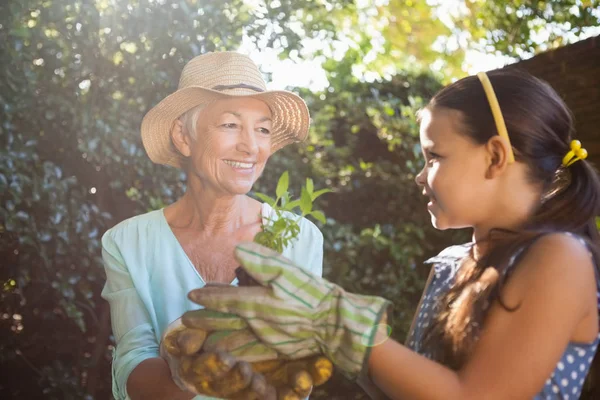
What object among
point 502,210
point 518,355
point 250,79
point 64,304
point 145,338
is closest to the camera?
point 518,355

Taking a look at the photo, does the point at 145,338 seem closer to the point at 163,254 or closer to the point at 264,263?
the point at 163,254

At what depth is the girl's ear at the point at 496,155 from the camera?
1.06 m

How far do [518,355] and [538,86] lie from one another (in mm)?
448

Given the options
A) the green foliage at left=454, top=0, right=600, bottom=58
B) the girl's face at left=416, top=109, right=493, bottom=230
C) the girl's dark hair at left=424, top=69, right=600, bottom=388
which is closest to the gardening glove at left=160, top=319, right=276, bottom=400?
the girl's dark hair at left=424, top=69, right=600, bottom=388

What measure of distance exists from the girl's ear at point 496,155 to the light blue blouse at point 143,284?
40 centimetres

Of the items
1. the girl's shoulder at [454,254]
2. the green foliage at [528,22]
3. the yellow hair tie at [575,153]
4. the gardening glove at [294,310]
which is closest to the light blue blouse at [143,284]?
the girl's shoulder at [454,254]

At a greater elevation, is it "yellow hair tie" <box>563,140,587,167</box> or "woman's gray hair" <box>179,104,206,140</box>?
"woman's gray hair" <box>179,104,206,140</box>

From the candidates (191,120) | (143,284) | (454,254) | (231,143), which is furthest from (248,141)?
(454,254)

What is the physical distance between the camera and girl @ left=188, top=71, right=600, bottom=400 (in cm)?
92

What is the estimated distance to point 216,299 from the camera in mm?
931

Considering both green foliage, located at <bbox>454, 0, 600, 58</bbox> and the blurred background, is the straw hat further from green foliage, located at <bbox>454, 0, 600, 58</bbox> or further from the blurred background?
green foliage, located at <bbox>454, 0, 600, 58</bbox>

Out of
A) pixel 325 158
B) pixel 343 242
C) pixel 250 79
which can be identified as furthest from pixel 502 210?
pixel 325 158

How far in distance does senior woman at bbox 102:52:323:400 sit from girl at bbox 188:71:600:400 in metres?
0.38

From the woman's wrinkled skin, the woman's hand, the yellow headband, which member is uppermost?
the yellow headband
